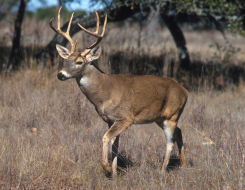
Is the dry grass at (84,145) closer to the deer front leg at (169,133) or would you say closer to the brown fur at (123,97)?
the deer front leg at (169,133)

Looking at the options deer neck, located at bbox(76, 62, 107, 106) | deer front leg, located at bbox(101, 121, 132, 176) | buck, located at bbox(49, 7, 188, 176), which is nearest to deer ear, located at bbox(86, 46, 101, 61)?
buck, located at bbox(49, 7, 188, 176)

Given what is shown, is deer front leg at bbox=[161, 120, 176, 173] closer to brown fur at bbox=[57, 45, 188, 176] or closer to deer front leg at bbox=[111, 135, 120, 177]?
brown fur at bbox=[57, 45, 188, 176]

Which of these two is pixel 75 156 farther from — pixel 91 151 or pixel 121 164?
pixel 121 164

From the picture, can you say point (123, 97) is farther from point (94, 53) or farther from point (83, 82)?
point (94, 53)

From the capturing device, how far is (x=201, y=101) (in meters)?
6.86

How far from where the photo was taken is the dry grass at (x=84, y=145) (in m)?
4.02

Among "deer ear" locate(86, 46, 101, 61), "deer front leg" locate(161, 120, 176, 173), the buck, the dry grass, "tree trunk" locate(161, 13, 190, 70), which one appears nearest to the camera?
the dry grass

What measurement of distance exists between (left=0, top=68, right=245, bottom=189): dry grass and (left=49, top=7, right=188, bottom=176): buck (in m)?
0.31

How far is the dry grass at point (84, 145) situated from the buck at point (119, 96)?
307 millimetres

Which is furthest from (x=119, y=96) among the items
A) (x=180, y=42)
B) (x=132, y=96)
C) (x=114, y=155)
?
(x=180, y=42)

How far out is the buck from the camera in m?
4.27

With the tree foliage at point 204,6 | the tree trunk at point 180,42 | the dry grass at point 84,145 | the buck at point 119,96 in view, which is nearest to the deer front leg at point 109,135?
the buck at point 119,96

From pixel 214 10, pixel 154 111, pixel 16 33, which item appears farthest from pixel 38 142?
pixel 214 10

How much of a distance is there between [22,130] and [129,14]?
5733 mm
